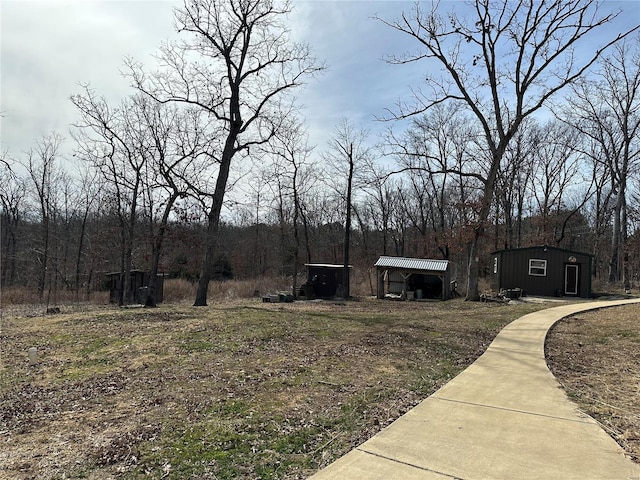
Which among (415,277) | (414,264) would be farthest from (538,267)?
(415,277)

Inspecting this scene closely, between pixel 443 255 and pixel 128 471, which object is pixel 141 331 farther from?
pixel 443 255

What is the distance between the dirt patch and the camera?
13.0 feet

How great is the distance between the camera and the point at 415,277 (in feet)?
82.9

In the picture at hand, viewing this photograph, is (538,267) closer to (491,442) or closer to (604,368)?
(604,368)

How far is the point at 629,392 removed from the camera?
4.89 meters

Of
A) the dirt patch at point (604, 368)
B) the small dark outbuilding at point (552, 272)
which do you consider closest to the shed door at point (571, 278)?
the small dark outbuilding at point (552, 272)

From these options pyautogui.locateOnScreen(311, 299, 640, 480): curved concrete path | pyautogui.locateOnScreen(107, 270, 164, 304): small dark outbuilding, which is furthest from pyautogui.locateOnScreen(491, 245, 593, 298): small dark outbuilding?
pyautogui.locateOnScreen(311, 299, 640, 480): curved concrete path

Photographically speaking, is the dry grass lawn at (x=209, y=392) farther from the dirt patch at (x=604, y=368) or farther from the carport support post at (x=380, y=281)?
the carport support post at (x=380, y=281)

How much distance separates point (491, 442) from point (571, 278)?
21.2 metres

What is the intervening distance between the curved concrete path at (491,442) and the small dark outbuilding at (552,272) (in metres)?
18.0

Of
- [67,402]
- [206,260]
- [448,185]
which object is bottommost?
[67,402]

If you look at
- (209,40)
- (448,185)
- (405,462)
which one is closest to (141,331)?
(405,462)

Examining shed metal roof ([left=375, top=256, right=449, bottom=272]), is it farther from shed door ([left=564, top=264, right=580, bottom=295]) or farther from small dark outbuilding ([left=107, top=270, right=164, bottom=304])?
small dark outbuilding ([left=107, top=270, right=164, bottom=304])

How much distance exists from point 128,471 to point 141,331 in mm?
6269
